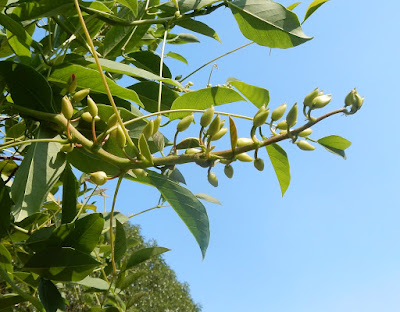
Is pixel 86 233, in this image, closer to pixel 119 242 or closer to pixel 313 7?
pixel 119 242

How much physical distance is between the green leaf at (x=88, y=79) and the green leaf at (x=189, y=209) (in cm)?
15

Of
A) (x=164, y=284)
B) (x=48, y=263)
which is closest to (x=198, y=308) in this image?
(x=164, y=284)

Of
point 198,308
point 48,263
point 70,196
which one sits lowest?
point 48,263

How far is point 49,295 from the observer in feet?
2.86

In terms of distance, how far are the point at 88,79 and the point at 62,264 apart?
315mm

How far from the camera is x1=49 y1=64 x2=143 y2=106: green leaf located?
780mm

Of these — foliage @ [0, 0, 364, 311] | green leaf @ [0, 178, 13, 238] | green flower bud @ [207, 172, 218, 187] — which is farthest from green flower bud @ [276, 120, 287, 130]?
green leaf @ [0, 178, 13, 238]

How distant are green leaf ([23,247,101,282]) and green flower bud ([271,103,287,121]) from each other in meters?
0.38

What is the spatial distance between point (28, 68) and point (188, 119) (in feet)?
0.96

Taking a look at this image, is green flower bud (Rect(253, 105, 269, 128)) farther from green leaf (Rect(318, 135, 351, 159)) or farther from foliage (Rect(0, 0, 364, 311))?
green leaf (Rect(318, 135, 351, 159))

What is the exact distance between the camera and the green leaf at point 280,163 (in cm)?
79

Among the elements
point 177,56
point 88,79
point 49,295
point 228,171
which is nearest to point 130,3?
point 88,79

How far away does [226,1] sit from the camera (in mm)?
814

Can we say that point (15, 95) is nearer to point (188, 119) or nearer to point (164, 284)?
point (188, 119)
